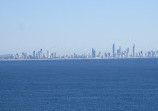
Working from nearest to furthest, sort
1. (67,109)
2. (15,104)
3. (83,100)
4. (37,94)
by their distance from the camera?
(67,109)
(15,104)
(83,100)
(37,94)

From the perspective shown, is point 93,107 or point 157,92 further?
point 157,92

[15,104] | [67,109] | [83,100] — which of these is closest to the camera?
[67,109]

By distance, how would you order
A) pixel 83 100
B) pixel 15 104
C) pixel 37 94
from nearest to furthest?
pixel 15 104 → pixel 83 100 → pixel 37 94

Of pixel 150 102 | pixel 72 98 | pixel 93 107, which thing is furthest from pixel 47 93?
pixel 150 102

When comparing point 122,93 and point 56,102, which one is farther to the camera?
point 122,93

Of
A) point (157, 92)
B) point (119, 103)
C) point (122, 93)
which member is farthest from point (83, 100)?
point (157, 92)

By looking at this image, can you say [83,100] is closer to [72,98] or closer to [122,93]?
[72,98]

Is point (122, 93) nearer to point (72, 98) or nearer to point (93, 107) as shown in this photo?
point (72, 98)
